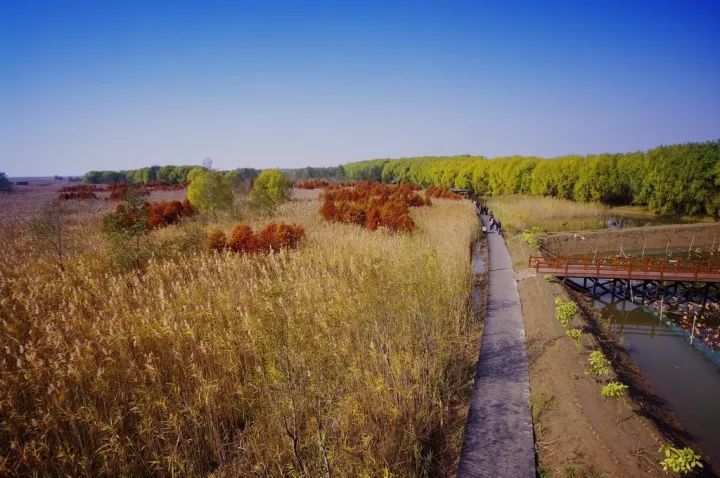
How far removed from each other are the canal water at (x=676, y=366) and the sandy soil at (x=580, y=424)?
1.90m

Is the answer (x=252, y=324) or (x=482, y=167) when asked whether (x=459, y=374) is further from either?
(x=482, y=167)

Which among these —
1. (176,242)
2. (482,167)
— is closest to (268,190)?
(176,242)

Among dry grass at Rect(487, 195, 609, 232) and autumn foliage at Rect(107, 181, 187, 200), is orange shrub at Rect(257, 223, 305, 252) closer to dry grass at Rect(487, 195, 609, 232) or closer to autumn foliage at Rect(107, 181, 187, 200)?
dry grass at Rect(487, 195, 609, 232)

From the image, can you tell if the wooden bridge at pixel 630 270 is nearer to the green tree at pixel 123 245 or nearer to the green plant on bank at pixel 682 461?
the green plant on bank at pixel 682 461

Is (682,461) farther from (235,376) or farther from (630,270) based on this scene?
(630,270)

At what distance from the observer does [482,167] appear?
5897 centimetres

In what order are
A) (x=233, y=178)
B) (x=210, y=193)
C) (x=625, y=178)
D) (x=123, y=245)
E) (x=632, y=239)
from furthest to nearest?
(x=625, y=178) → (x=233, y=178) → (x=632, y=239) → (x=210, y=193) → (x=123, y=245)

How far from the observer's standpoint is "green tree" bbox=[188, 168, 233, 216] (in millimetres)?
25078

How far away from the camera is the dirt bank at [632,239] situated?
25.8 m

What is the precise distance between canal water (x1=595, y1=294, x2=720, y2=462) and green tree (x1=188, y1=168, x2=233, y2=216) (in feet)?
80.4

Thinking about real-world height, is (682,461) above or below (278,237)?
below

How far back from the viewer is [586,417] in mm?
7277

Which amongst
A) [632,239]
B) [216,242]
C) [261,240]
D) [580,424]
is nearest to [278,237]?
[261,240]

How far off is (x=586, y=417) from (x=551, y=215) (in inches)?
1216
